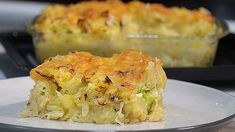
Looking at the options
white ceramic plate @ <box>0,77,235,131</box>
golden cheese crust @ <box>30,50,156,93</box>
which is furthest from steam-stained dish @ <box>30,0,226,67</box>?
golden cheese crust @ <box>30,50,156,93</box>

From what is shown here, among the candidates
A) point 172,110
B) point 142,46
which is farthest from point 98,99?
point 142,46

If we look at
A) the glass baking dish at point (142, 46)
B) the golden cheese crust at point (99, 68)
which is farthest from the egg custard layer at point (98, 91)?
the glass baking dish at point (142, 46)

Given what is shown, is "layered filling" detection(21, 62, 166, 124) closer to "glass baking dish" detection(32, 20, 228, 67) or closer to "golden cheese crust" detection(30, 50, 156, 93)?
"golden cheese crust" detection(30, 50, 156, 93)

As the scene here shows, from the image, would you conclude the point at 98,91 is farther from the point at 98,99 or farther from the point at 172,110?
the point at 172,110

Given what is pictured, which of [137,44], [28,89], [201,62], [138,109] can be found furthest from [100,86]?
[201,62]

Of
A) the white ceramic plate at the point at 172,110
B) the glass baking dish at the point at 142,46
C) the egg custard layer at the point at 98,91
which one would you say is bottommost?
the glass baking dish at the point at 142,46

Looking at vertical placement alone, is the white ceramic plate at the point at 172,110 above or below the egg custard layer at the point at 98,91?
below

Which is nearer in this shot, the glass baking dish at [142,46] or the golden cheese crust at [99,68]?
the golden cheese crust at [99,68]

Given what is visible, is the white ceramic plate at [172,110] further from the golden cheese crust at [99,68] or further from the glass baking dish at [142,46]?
the glass baking dish at [142,46]
